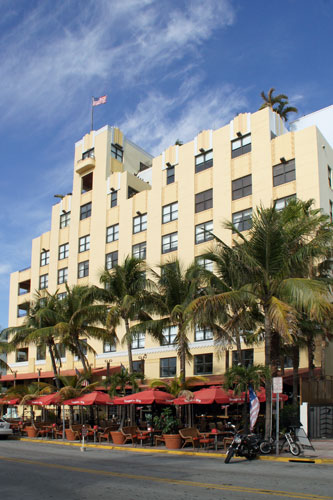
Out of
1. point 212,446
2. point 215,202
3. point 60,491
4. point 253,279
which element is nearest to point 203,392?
point 212,446

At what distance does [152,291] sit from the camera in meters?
31.6

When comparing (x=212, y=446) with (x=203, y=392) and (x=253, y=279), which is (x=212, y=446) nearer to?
(x=203, y=392)

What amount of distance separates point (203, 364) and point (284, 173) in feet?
45.6

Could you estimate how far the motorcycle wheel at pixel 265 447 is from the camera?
19.4 m

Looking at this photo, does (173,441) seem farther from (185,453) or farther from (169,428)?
(185,453)

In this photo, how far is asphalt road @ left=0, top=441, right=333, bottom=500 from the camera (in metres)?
11.0

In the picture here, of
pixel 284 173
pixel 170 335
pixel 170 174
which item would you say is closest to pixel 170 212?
pixel 170 174

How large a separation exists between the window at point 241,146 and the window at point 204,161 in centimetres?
214

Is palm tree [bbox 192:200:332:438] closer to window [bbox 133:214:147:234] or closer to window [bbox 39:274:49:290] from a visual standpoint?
window [bbox 133:214:147:234]

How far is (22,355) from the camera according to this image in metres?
54.4

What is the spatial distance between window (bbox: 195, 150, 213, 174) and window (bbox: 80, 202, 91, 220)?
13549 mm

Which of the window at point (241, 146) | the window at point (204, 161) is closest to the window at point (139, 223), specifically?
the window at point (204, 161)

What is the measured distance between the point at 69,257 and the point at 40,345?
13.2 metres

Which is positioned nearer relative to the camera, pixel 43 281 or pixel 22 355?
pixel 43 281
